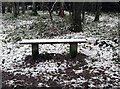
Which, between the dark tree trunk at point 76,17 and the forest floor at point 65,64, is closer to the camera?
the forest floor at point 65,64

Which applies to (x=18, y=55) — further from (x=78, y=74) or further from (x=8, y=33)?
(x=8, y=33)

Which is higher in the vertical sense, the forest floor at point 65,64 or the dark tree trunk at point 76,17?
the dark tree trunk at point 76,17

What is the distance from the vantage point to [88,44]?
11547mm

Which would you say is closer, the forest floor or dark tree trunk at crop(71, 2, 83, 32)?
the forest floor

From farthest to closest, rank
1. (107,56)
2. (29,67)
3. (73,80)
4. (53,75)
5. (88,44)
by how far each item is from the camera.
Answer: (88,44), (107,56), (29,67), (53,75), (73,80)

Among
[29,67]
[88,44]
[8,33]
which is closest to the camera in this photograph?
[29,67]

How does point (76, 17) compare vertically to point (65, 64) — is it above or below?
above

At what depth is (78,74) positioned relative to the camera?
8.53 metres

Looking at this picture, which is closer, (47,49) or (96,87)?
(96,87)

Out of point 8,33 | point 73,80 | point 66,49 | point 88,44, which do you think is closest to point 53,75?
point 73,80

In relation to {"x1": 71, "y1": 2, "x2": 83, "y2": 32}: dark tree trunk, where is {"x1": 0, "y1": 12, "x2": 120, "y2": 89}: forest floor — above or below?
below

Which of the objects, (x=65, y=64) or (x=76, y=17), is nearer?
(x=65, y=64)

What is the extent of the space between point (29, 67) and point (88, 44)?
11.3 ft

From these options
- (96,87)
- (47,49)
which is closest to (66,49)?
(47,49)
